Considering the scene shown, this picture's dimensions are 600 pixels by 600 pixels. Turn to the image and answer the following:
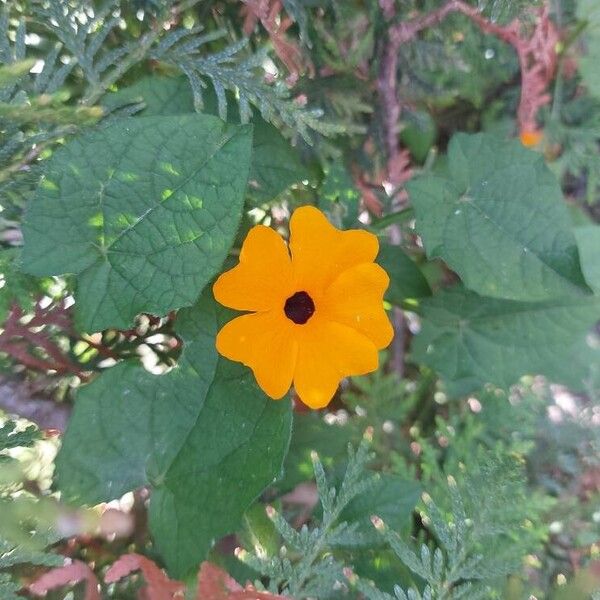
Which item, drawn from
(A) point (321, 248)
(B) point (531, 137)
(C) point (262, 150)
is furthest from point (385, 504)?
(B) point (531, 137)

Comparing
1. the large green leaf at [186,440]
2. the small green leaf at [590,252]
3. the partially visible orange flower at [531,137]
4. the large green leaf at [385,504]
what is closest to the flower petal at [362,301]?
the large green leaf at [186,440]

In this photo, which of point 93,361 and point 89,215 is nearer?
point 89,215

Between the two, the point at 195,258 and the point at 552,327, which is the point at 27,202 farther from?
the point at 552,327

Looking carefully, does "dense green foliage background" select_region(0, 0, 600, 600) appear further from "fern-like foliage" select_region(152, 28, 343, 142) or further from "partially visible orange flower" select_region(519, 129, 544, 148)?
"partially visible orange flower" select_region(519, 129, 544, 148)

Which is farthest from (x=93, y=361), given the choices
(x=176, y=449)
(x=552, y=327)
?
(x=552, y=327)

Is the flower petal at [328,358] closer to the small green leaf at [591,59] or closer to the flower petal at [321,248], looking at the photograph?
the flower petal at [321,248]

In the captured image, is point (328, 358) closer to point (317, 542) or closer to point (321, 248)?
point (321, 248)
